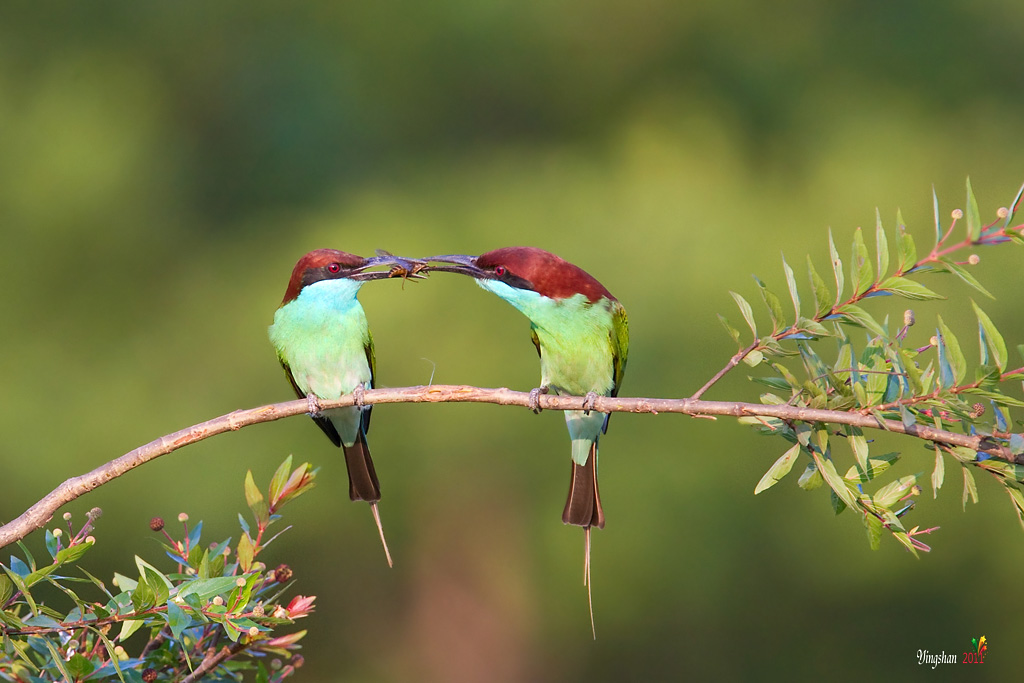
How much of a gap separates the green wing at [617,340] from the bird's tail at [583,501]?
34cm

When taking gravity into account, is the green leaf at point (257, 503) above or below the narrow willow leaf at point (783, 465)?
below

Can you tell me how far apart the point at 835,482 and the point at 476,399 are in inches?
25.7

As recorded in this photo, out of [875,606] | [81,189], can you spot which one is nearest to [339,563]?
[81,189]

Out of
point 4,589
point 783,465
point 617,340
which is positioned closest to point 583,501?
point 617,340

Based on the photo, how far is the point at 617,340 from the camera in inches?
138

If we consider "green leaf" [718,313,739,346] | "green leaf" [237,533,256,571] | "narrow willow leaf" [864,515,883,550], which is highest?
"green leaf" [718,313,739,346]

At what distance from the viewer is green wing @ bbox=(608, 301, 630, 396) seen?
3.47 m

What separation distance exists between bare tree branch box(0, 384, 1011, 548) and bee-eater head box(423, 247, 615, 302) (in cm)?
93

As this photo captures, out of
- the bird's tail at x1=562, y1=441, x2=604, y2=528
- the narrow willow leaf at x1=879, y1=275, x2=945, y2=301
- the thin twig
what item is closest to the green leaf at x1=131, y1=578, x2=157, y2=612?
the thin twig

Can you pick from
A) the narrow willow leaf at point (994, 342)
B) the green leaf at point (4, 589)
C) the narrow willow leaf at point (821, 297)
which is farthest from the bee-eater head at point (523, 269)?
the green leaf at point (4, 589)

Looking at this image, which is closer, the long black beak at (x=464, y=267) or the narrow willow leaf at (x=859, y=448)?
the narrow willow leaf at (x=859, y=448)

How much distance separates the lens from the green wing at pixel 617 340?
3.47 meters

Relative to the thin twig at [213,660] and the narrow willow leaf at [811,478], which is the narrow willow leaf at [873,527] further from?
the thin twig at [213,660]

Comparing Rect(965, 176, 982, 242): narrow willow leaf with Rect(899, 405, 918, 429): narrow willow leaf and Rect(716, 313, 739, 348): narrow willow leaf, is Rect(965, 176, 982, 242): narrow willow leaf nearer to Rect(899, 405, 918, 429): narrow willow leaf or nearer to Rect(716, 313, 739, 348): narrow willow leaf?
Rect(899, 405, 918, 429): narrow willow leaf
